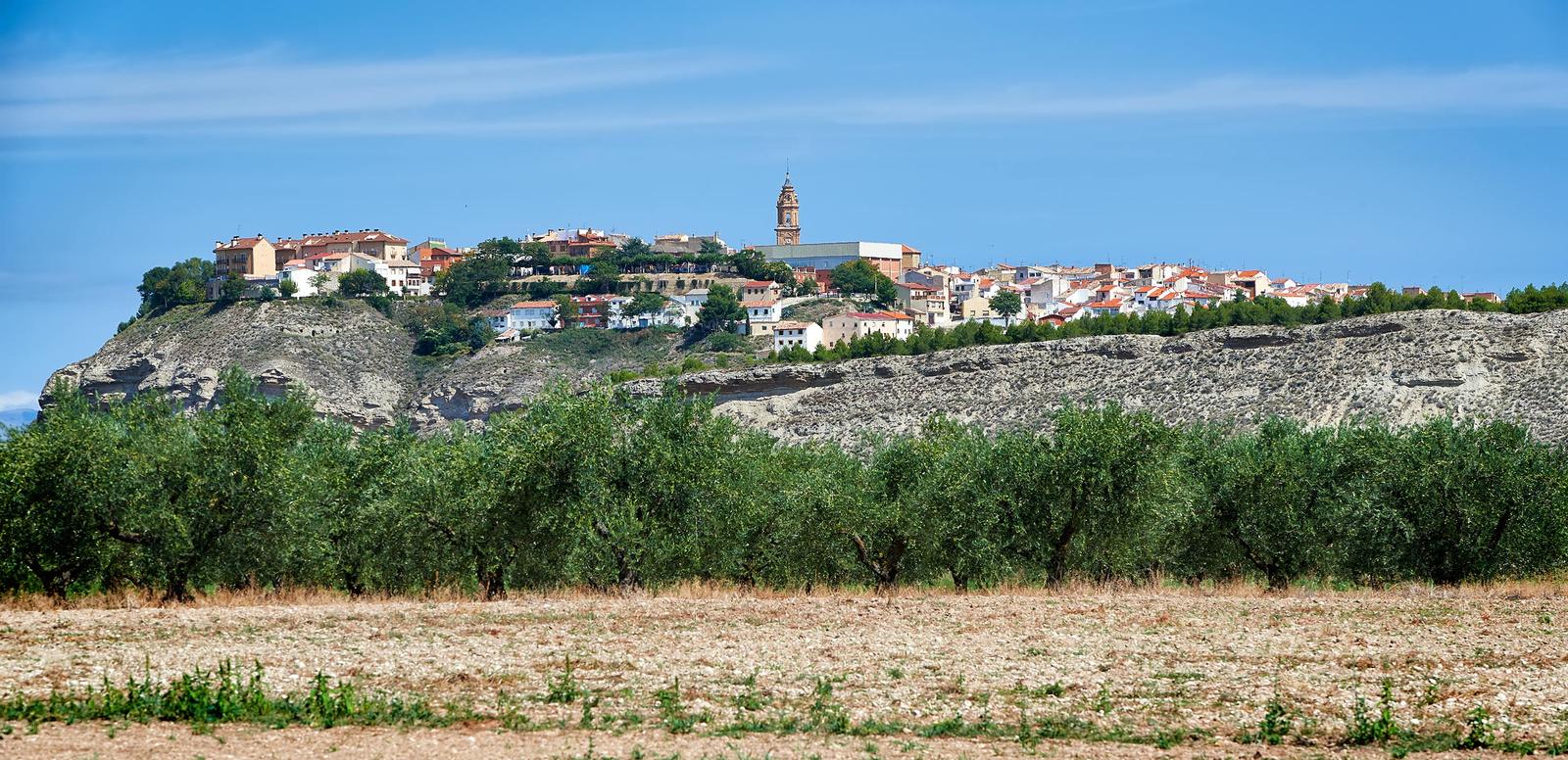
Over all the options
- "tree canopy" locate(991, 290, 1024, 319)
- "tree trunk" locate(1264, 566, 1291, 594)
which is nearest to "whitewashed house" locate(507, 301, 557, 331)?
"tree canopy" locate(991, 290, 1024, 319)

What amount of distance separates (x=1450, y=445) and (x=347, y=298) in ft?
408

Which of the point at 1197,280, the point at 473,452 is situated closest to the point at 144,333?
the point at 1197,280

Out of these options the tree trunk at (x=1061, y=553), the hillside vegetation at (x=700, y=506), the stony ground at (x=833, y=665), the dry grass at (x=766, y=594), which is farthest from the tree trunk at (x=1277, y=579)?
the stony ground at (x=833, y=665)

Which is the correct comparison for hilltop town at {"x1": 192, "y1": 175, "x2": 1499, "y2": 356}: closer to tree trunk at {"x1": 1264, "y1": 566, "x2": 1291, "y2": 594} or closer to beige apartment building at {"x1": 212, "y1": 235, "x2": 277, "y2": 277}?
beige apartment building at {"x1": 212, "y1": 235, "x2": 277, "y2": 277}

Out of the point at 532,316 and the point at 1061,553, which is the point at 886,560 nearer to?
the point at 1061,553

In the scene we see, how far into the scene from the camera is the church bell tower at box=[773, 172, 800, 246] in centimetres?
19050

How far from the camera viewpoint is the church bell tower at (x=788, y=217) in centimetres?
19050

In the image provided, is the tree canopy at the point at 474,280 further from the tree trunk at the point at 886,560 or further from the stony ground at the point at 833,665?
the stony ground at the point at 833,665

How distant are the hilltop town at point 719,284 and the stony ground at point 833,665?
106337 millimetres

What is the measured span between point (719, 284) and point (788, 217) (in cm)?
4655

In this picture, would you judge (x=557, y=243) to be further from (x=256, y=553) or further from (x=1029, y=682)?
(x=1029, y=682)

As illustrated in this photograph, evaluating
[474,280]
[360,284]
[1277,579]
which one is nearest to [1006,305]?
[474,280]

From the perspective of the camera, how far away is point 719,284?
488 ft

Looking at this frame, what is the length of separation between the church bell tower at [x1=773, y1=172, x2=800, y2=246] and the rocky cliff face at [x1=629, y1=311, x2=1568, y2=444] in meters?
86.4
